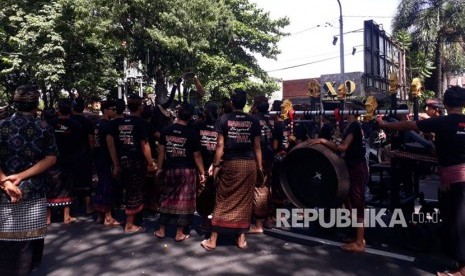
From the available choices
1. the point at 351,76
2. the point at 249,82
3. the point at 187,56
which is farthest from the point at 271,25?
the point at 187,56

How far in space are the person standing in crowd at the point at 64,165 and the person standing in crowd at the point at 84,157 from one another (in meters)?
0.11

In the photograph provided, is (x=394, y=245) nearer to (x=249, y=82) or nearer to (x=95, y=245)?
(x=95, y=245)

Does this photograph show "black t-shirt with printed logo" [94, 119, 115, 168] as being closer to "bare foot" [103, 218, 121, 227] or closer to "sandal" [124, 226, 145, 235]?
"bare foot" [103, 218, 121, 227]

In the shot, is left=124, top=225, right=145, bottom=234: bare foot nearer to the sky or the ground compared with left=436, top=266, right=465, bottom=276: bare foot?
nearer to the sky

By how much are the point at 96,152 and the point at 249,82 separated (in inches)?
672

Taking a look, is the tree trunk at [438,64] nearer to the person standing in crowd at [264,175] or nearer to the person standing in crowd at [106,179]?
the person standing in crowd at [264,175]

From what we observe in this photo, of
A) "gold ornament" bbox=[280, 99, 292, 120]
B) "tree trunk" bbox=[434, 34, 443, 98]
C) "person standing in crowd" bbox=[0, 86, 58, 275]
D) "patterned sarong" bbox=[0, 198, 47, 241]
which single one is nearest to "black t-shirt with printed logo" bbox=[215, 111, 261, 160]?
"gold ornament" bbox=[280, 99, 292, 120]

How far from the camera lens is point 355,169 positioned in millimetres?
4625

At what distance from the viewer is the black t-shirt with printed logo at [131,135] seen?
17.0 ft

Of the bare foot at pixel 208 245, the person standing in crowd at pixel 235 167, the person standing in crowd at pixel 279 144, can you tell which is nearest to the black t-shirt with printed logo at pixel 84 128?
the person standing in crowd at pixel 235 167

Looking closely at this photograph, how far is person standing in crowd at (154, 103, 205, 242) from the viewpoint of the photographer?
4867 mm

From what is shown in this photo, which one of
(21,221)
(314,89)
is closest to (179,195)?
(21,221)

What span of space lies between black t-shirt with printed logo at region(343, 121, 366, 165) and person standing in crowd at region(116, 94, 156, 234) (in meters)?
2.50

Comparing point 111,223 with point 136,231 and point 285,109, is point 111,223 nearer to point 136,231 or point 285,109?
point 136,231
